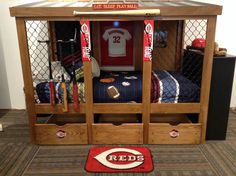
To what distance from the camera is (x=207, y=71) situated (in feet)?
6.20

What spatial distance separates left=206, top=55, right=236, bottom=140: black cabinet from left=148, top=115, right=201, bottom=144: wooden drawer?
0.17 meters

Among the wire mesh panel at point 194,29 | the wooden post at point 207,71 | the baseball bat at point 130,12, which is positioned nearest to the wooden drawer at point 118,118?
the wooden post at point 207,71

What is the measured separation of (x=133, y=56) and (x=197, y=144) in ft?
3.78

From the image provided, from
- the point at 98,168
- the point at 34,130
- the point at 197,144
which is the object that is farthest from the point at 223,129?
the point at 34,130

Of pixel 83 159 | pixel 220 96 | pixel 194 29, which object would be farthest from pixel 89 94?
pixel 194 29

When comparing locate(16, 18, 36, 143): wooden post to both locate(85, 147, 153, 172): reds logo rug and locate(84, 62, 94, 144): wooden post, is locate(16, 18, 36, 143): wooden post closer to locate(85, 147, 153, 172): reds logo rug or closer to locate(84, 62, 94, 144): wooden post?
locate(84, 62, 94, 144): wooden post

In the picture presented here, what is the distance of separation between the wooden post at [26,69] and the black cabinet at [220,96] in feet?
5.10

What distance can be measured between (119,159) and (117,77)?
820mm

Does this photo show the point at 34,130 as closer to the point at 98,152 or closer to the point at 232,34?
the point at 98,152

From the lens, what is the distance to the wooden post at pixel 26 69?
1800 mm

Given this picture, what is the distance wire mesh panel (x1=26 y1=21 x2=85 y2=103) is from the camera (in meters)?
2.03

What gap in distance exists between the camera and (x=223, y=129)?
212 centimetres

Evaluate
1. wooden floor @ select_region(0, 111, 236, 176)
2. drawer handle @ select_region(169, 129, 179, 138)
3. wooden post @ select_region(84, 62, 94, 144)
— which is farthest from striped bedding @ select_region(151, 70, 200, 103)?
wooden post @ select_region(84, 62, 94, 144)

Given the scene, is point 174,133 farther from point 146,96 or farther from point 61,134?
point 61,134
